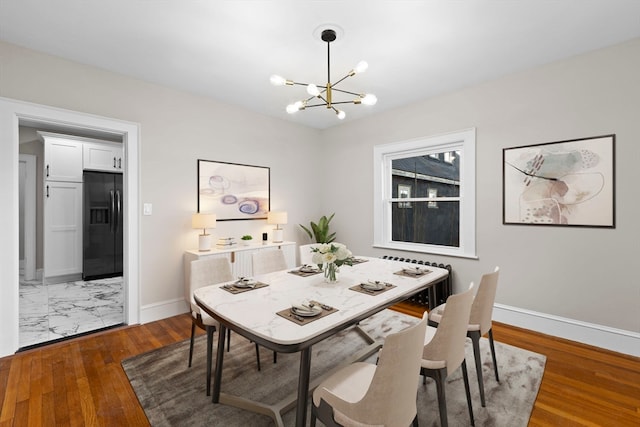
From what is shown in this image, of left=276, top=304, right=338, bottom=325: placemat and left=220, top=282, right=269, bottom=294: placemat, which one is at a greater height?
left=220, top=282, right=269, bottom=294: placemat

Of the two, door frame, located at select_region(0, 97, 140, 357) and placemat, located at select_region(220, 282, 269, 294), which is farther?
door frame, located at select_region(0, 97, 140, 357)

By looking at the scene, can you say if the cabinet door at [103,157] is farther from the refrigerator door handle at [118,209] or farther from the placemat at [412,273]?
the placemat at [412,273]

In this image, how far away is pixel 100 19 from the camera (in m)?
2.26

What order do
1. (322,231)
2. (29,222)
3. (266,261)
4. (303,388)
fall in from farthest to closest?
(29,222), (322,231), (266,261), (303,388)

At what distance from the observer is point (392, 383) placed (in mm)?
1143

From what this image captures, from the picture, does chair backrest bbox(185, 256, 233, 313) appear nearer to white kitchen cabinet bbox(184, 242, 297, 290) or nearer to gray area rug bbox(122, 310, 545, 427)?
gray area rug bbox(122, 310, 545, 427)

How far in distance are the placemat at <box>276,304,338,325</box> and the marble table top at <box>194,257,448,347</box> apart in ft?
0.08

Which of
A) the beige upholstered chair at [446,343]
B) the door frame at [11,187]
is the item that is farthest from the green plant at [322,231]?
the beige upholstered chair at [446,343]

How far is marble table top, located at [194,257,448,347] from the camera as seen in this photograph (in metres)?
1.43

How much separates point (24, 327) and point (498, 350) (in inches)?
185

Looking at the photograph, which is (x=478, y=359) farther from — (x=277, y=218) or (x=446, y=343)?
(x=277, y=218)

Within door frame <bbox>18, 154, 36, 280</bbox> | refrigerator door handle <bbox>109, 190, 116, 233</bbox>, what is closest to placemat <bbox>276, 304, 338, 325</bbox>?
refrigerator door handle <bbox>109, 190, 116, 233</bbox>

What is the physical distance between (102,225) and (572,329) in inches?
260

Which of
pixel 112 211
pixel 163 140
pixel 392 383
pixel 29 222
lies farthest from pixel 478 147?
pixel 29 222
